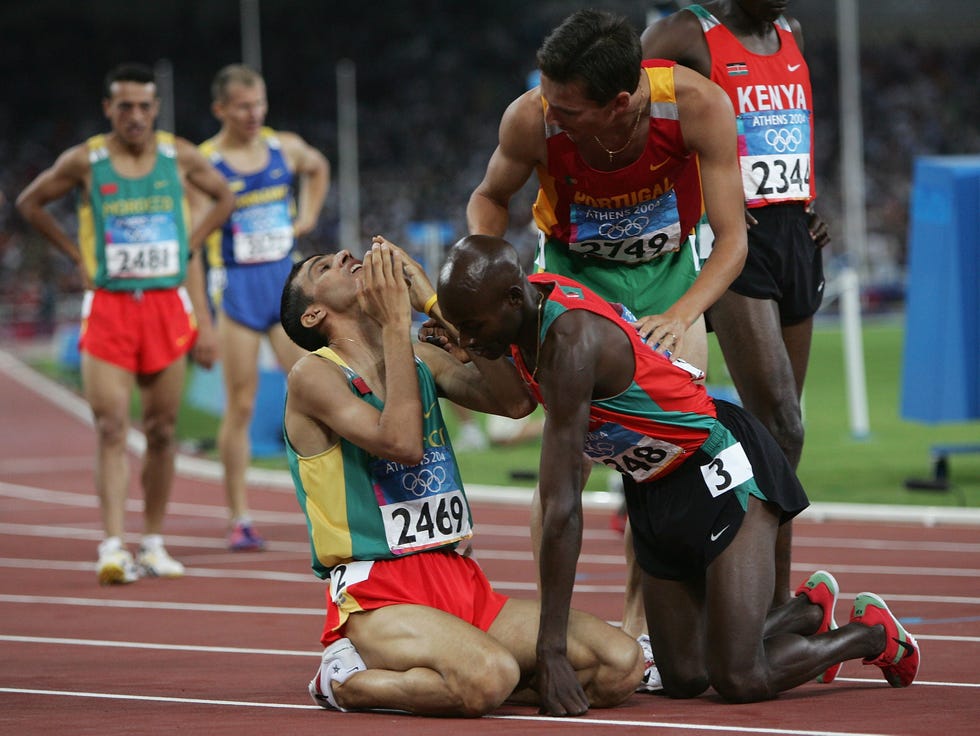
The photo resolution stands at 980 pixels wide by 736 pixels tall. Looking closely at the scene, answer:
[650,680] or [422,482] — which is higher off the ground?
[422,482]

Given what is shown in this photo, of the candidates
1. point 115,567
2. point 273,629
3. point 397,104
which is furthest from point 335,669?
point 397,104

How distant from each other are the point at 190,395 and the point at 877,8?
30.3m

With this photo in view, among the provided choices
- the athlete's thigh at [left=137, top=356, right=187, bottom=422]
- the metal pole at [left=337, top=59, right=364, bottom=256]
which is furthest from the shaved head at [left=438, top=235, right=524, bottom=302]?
the metal pole at [left=337, top=59, right=364, bottom=256]

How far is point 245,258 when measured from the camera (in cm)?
981

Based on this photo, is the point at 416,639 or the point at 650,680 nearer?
the point at 416,639

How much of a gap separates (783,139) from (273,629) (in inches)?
110

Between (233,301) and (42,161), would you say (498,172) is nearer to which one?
(233,301)

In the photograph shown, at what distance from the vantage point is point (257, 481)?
12562mm

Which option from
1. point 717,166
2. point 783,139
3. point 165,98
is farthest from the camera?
point 165,98

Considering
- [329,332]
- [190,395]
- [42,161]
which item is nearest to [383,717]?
[329,332]

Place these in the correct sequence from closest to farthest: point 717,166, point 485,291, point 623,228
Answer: point 485,291 → point 717,166 → point 623,228

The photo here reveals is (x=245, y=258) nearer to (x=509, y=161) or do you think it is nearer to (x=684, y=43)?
(x=684, y=43)

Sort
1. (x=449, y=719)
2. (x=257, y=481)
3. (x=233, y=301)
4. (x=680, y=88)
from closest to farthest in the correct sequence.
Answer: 1. (x=449, y=719)
2. (x=680, y=88)
3. (x=233, y=301)
4. (x=257, y=481)

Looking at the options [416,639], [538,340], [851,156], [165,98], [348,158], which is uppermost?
[165,98]
